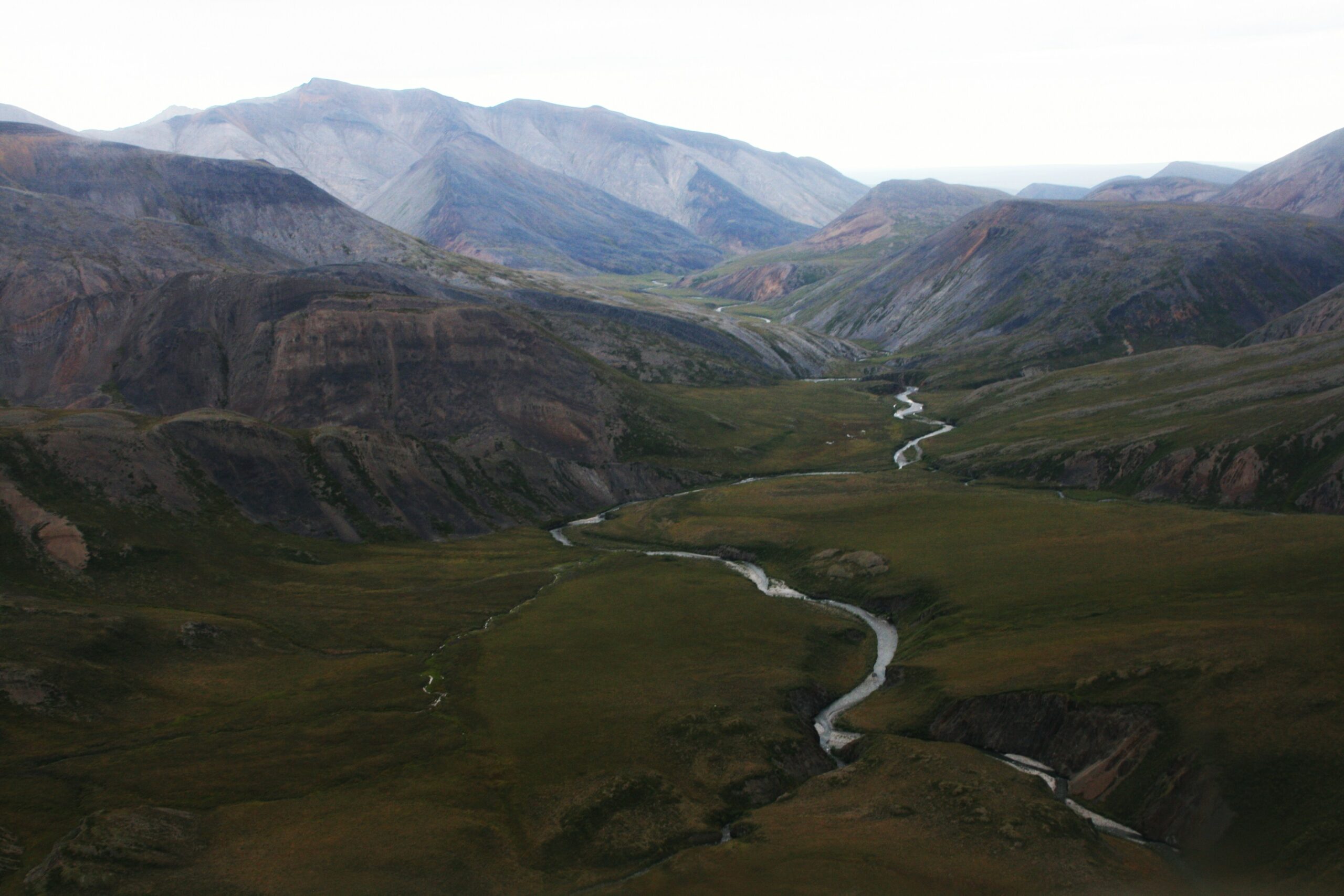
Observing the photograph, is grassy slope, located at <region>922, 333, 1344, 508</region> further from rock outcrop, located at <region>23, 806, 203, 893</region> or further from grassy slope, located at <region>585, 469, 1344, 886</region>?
rock outcrop, located at <region>23, 806, 203, 893</region>

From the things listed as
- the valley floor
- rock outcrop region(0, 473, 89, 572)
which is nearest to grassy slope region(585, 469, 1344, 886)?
the valley floor

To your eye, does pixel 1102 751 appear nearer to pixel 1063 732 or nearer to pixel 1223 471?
pixel 1063 732

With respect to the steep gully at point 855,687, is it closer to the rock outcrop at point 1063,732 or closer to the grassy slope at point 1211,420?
the rock outcrop at point 1063,732

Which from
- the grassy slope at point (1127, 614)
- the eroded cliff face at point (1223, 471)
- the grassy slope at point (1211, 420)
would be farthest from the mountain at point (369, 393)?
the eroded cliff face at point (1223, 471)

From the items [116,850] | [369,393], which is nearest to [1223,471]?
[369,393]

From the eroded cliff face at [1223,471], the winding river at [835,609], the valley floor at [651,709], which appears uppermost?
the eroded cliff face at [1223,471]

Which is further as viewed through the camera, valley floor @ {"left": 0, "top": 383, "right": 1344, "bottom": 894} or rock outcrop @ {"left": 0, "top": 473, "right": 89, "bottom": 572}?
rock outcrop @ {"left": 0, "top": 473, "right": 89, "bottom": 572}
